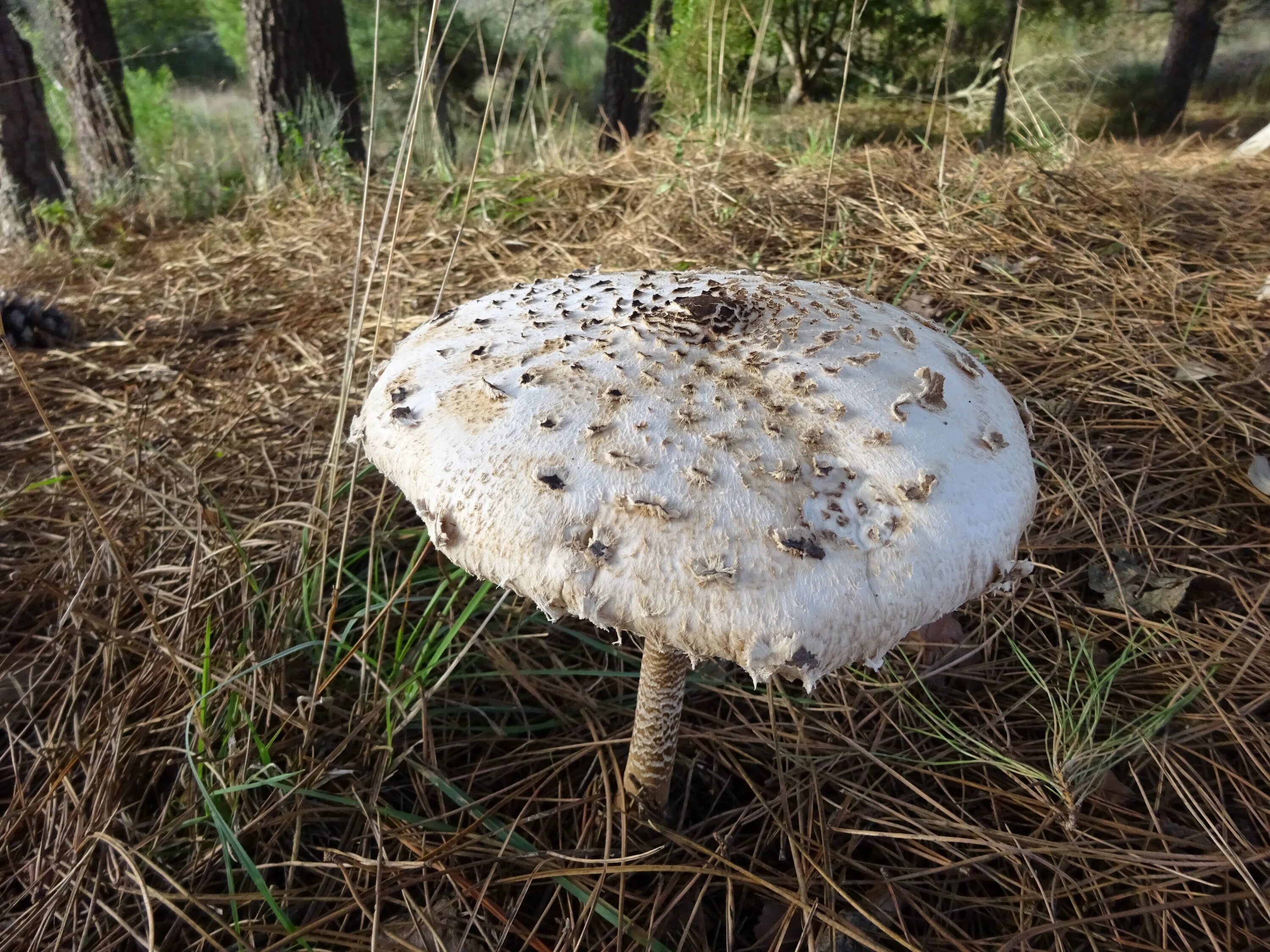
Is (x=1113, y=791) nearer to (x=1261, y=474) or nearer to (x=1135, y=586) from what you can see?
(x=1135, y=586)

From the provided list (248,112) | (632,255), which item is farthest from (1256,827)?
(248,112)

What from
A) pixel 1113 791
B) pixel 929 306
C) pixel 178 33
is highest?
pixel 178 33

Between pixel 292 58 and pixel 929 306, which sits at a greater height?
pixel 292 58

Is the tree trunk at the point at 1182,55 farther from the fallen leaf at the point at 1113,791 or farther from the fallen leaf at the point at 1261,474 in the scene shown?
the fallen leaf at the point at 1113,791

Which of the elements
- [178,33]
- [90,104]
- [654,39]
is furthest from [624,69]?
[178,33]

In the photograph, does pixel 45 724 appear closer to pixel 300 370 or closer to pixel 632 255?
pixel 300 370

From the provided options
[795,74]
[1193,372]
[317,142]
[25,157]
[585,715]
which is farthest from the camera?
[795,74]

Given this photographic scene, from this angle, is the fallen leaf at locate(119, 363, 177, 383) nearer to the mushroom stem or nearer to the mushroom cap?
the mushroom cap
